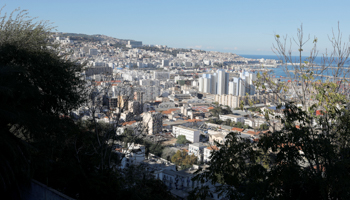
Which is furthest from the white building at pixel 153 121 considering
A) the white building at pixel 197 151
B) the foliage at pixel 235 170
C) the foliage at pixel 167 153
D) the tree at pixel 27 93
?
the foliage at pixel 235 170

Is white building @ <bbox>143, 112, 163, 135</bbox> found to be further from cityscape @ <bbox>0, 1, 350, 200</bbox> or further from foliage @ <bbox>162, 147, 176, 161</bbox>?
cityscape @ <bbox>0, 1, 350, 200</bbox>

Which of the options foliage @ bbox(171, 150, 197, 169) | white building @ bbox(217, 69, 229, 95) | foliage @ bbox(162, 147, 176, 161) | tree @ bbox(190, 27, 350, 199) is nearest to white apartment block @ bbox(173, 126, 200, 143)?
foliage @ bbox(162, 147, 176, 161)

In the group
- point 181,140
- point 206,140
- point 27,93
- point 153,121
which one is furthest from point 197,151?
point 27,93

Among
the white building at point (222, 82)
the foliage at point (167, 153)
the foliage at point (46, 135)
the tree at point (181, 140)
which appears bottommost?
the tree at point (181, 140)

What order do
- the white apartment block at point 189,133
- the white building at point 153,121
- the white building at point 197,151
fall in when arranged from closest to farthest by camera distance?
1. the white building at point 153,121
2. the white building at point 197,151
3. the white apartment block at point 189,133

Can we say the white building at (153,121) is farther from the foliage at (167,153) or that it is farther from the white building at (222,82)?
the white building at (222,82)

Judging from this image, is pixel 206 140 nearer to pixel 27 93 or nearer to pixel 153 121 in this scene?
pixel 27 93

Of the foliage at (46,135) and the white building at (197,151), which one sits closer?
the foliage at (46,135)

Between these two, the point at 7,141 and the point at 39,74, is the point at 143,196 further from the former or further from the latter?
the point at 39,74

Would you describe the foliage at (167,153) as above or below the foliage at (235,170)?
below

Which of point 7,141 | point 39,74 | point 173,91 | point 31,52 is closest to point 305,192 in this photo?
point 7,141

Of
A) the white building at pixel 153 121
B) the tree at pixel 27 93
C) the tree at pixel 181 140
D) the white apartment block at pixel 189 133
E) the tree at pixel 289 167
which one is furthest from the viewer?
the white apartment block at pixel 189 133
